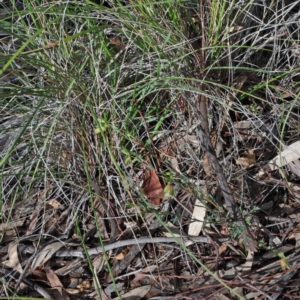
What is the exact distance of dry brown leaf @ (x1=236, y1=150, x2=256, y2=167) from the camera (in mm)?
1435

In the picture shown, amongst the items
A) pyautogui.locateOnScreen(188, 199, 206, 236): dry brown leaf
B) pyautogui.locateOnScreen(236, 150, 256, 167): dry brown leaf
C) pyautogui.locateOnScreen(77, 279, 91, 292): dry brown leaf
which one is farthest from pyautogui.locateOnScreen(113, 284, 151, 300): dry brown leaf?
pyautogui.locateOnScreen(236, 150, 256, 167): dry brown leaf

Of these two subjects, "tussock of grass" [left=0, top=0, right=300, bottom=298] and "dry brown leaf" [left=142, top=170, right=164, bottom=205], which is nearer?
"tussock of grass" [left=0, top=0, right=300, bottom=298]

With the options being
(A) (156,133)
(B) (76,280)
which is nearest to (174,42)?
(A) (156,133)

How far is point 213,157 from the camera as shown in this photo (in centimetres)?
Result: 129

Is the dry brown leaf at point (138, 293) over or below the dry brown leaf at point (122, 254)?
below

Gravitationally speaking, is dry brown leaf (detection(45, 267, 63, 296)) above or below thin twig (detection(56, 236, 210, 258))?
below

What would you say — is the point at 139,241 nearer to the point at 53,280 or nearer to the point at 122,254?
the point at 122,254

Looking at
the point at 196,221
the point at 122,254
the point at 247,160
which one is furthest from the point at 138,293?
the point at 247,160

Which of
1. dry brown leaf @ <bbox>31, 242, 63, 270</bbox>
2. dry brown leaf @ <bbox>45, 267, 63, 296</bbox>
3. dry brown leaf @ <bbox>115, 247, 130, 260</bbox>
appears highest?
dry brown leaf @ <bbox>115, 247, 130, 260</bbox>

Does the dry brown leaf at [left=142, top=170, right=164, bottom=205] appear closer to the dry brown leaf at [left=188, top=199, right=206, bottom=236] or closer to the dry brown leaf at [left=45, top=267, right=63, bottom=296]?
the dry brown leaf at [left=188, top=199, right=206, bottom=236]

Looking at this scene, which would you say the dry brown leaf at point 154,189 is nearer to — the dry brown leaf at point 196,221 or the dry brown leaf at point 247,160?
the dry brown leaf at point 196,221

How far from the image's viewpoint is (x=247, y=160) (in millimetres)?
1439

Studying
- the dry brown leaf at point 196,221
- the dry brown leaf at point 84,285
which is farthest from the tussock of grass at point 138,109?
the dry brown leaf at point 84,285

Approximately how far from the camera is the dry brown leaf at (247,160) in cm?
143
